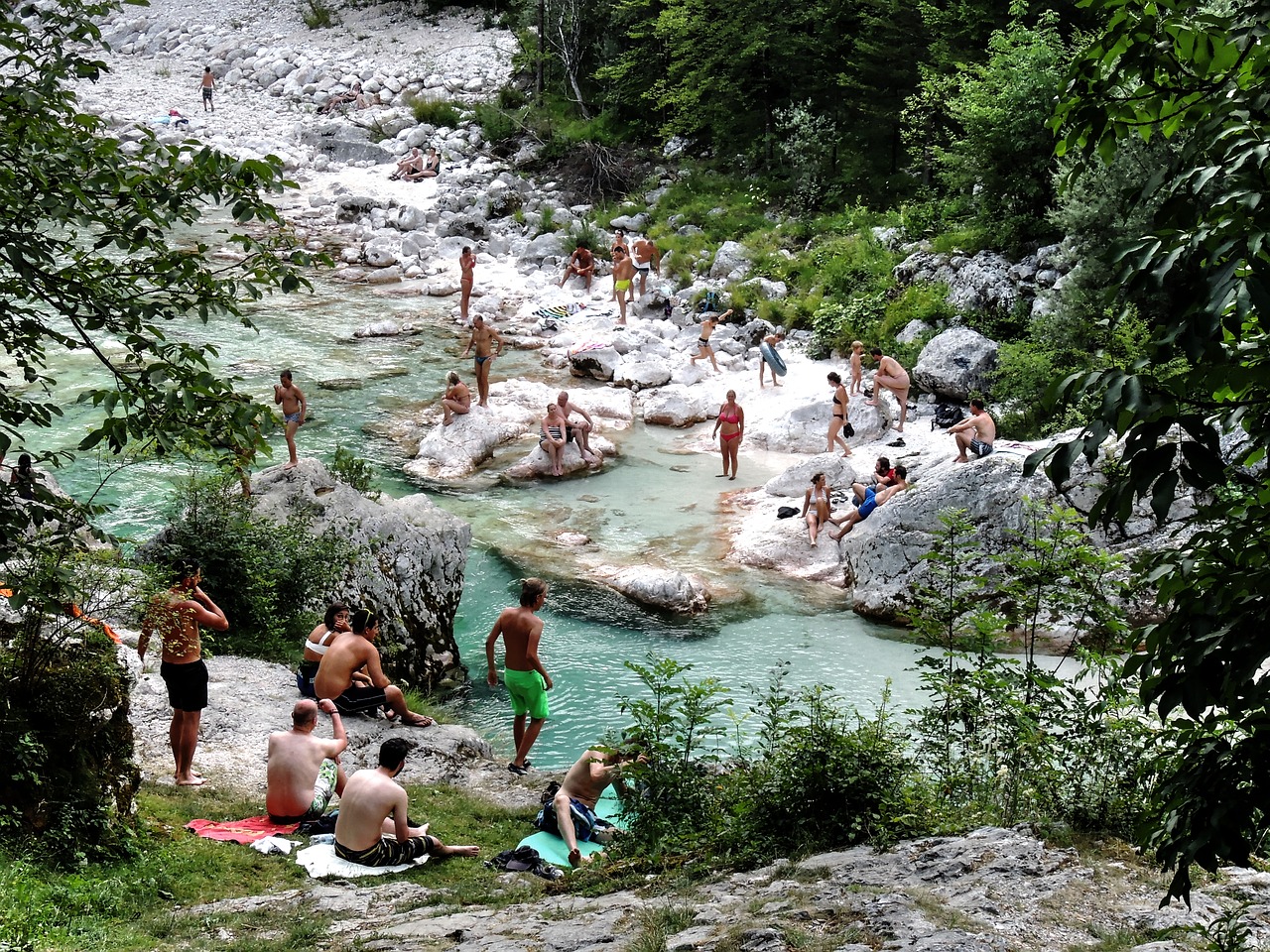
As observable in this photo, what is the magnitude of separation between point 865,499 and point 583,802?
7.30m

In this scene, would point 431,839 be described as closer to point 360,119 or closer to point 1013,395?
point 1013,395

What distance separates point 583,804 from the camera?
25.2 feet

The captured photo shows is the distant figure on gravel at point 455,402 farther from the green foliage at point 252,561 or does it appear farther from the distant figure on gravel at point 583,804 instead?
the distant figure on gravel at point 583,804

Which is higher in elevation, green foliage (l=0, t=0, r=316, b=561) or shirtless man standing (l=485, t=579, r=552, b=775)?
green foliage (l=0, t=0, r=316, b=561)

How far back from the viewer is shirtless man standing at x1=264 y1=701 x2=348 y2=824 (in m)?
7.44

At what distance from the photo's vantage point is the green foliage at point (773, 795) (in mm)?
6000

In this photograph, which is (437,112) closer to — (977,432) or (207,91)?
(207,91)

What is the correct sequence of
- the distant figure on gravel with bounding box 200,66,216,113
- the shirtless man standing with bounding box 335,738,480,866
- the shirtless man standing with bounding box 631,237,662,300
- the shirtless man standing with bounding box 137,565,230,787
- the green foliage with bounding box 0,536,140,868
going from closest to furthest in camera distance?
1. the green foliage with bounding box 0,536,140,868
2. the shirtless man standing with bounding box 335,738,480,866
3. the shirtless man standing with bounding box 137,565,230,787
4. the shirtless man standing with bounding box 631,237,662,300
5. the distant figure on gravel with bounding box 200,66,216,113

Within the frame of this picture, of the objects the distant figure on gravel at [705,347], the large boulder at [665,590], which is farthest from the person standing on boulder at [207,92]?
the large boulder at [665,590]

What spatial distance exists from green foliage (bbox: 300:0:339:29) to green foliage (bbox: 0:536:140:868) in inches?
1729

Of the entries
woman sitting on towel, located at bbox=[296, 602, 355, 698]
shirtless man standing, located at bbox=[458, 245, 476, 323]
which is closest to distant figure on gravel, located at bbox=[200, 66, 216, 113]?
shirtless man standing, located at bbox=[458, 245, 476, 323]

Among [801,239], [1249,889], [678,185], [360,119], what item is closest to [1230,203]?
[1249,889]

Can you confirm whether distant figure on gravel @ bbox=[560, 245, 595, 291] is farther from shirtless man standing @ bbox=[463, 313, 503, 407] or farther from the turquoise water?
shirtless man standing @ bbox=[463, 313, 503, 407]

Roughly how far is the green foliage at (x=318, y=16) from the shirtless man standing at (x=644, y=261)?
1071 inches
